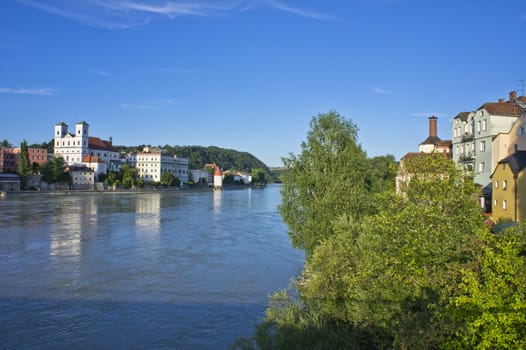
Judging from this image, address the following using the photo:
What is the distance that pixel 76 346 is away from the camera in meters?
11.1

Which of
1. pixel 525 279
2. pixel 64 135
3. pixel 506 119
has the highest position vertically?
pixel 64 135

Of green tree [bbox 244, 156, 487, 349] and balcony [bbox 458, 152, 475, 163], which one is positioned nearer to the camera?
green tree [bbox 244, 156, 487, 349]

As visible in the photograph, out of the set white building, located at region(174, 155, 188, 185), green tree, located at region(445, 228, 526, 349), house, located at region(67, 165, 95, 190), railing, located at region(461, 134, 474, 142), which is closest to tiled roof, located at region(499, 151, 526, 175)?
railing, located at region(461, 134, 474, 142)

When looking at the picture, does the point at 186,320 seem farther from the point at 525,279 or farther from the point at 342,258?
the point at 525,279

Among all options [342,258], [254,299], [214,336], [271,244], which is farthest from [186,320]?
[271,244]

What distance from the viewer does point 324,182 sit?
17.2 metres

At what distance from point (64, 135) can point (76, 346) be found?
11409cm

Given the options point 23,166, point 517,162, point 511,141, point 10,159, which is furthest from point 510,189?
point 10,159

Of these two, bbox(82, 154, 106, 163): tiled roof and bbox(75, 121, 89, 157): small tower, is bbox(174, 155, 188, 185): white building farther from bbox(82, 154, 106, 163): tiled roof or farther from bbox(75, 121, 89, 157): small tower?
bbox(82, 154, 106, 163): tiled roof

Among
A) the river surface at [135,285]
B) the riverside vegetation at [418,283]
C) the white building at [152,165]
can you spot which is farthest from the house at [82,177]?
the riverside vegetation at [418,283]

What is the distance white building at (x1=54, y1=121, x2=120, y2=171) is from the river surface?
84.2m

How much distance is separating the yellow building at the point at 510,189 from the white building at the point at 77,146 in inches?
3918

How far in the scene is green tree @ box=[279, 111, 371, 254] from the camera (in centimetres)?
1596

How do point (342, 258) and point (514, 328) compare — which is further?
point (342, 258)
